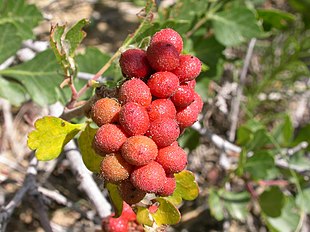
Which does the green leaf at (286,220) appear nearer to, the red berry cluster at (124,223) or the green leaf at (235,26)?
the green leaf at (235,26)

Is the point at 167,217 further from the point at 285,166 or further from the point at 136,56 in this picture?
the point at 285,166

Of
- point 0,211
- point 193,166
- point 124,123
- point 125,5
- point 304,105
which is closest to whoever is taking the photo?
point 124,123

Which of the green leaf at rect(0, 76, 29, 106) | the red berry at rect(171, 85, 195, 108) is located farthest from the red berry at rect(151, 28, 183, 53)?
the green leaf at rect(0, 76, 29, 106)

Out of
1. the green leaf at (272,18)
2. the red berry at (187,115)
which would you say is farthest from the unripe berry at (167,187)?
the green leaf at (272,18)

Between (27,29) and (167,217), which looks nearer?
(167,217)

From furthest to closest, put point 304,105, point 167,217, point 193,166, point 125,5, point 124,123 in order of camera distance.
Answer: point 125,5, point 304,105, point 193,166, point 167,217, point 124,123

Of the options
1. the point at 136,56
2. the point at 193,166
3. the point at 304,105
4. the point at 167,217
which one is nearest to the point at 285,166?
the point at 193,166

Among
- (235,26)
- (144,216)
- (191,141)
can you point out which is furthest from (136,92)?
(191,141)
